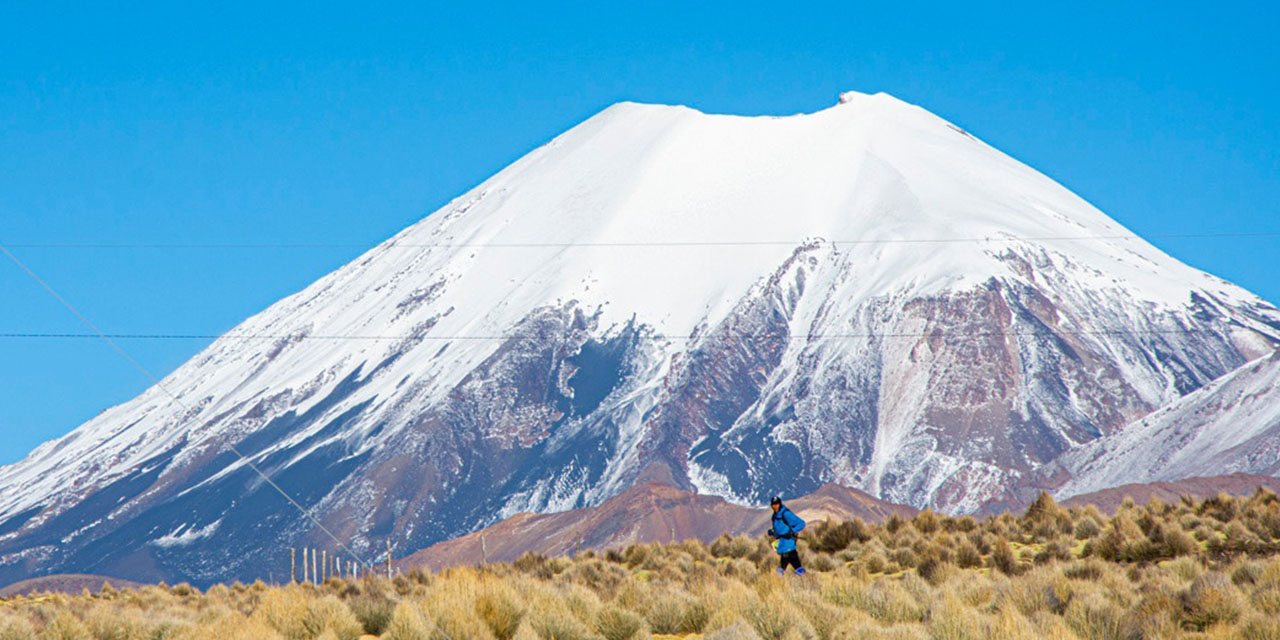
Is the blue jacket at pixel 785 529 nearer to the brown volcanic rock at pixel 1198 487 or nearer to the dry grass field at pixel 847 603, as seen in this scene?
the dry grass field at pixel 847 603

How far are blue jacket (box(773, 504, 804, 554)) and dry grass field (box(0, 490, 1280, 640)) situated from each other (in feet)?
3.28

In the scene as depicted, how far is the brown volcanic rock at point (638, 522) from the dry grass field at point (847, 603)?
90101 mm

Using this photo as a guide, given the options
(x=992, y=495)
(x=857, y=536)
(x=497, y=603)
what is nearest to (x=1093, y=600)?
(x=497, y=603)

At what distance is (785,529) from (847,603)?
15.4ft

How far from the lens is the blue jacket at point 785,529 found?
2248 centimetres

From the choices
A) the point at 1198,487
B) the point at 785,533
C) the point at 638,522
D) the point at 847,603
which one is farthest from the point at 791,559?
the point at 638,522

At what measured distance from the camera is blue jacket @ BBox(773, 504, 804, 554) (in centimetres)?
2248

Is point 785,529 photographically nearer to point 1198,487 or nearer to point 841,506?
point 1198,487

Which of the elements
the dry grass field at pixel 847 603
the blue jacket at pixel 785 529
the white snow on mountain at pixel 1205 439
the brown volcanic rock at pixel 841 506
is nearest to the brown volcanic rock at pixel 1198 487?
the white snow on mountain at pixel 1205 439

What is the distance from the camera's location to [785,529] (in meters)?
22.6

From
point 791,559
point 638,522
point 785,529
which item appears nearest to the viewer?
point 791,559

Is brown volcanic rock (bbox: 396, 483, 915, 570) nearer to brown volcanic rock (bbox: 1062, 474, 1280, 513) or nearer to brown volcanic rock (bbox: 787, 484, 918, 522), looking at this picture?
brown volcanic rock (bbox: 787, 484, 918, 522)

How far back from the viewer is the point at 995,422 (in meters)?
197

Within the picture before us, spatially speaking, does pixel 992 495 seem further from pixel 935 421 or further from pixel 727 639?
pixel 727 639
